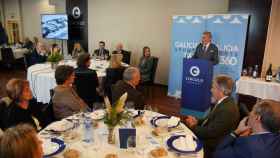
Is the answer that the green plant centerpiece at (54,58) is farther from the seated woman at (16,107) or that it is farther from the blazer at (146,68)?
the seated woman at (16,107)

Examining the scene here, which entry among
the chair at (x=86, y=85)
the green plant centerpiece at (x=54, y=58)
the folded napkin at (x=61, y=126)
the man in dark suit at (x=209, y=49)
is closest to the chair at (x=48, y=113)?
the folded napkin at (x=61, y=126)

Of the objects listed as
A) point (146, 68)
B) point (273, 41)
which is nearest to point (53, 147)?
point (146, 68)

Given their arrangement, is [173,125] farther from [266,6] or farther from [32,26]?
[32,26]

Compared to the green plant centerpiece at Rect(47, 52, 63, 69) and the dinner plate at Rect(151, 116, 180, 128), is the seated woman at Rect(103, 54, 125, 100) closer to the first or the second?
the green plant centerpiece at Rect(47, 52, 63, 69)

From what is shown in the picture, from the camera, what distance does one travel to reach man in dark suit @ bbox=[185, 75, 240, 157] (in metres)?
2.04

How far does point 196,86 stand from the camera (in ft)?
14.0

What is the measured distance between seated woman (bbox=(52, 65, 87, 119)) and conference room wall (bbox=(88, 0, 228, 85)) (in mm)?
4122

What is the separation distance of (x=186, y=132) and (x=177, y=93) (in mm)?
3494

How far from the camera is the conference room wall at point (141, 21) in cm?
588

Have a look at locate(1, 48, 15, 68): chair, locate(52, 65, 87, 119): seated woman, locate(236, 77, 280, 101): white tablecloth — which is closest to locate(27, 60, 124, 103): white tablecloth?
locate(52, 65, 87, 119): seated woman

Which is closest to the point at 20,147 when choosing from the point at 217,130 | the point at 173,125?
the point at 173,125

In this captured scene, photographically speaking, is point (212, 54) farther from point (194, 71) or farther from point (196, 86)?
point (196, 86)

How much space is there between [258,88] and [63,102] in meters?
3.35

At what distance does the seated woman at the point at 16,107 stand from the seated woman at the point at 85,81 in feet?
4.70
